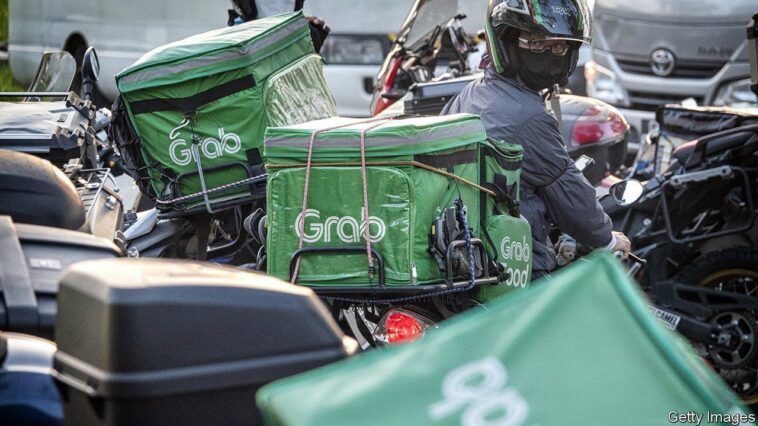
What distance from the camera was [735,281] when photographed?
5.71m

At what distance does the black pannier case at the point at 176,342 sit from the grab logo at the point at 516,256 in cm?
163

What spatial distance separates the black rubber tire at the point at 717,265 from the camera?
565 centimetres

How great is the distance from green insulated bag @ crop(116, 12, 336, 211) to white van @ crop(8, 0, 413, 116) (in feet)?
20.4

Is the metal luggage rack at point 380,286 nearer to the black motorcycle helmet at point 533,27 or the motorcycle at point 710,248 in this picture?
the black motorcycle helmet at point 533,27

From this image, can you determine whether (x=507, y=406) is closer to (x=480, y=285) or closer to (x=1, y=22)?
(x=480, y=285)

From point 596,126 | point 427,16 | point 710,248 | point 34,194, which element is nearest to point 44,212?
point 34,194

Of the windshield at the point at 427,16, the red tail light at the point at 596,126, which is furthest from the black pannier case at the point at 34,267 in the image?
the windshield at the point at 427,16

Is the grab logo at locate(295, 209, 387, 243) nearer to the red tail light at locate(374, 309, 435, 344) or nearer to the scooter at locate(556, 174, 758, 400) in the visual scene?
the red tail light at locate(374, 309, 435, 344)

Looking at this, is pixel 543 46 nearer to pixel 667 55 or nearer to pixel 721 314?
pixel 721 314

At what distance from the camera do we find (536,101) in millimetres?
4762

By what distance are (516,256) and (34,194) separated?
5.07 feet

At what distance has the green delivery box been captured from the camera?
3.81 metres

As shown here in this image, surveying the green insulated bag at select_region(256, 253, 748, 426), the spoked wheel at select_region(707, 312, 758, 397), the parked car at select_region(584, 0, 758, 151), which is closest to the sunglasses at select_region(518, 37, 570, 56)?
the spoked wheel at select_region(707, 312, 758, 397)

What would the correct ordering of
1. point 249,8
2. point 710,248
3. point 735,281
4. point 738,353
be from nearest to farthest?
1. point 738,353
2. point 735,281
3. point 710,248
4. point 249,8
